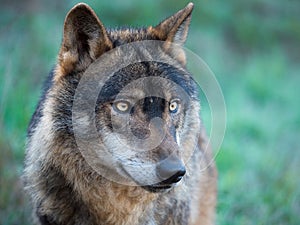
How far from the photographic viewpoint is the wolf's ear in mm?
4176

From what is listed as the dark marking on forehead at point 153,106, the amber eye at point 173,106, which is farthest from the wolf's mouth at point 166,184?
the amber eye at point 173,106

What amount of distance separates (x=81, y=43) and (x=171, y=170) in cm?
119

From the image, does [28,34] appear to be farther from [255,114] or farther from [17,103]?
[255,114]

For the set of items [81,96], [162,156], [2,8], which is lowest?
[162,156]

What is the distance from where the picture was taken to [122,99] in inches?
164

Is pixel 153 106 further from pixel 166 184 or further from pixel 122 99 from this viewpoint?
pixel 166 184

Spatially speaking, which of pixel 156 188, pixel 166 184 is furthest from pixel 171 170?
pixel 156 188

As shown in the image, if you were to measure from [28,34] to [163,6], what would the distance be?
335cm

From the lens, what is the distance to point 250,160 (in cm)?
804

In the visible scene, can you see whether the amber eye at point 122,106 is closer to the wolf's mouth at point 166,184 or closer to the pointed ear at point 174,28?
the wolf's mouth at point 166,184

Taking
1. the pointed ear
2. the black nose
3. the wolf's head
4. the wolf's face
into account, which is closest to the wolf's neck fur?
the wolf's head

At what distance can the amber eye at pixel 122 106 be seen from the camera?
4156 mm

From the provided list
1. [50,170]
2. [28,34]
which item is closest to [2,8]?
[28,34]

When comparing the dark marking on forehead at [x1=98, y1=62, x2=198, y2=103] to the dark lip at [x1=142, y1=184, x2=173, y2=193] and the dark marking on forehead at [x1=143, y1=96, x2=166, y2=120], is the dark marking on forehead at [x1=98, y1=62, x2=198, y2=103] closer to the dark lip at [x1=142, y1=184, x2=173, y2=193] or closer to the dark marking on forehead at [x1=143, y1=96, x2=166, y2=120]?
the dark marking on forehead at [x1=143, y1=96, x2=166, y2=120]
